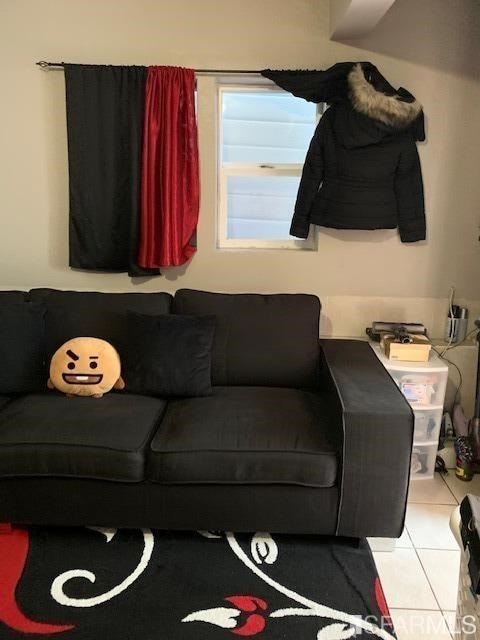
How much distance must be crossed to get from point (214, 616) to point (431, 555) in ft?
2.96

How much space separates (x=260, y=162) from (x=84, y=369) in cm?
151

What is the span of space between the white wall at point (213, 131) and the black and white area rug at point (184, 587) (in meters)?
1.40

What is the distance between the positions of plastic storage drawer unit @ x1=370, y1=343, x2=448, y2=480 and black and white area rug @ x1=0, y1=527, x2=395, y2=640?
0.76 m

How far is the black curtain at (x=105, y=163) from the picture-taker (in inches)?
114

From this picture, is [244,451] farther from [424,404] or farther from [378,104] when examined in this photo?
[378,104]

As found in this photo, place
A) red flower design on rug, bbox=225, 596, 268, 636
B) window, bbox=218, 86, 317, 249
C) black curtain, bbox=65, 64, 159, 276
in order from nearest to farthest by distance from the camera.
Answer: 1. red flower design on rug, bbox=225, 596, 268, 636
2. black curtain, bbox=65, 64, 159, 276
3. window, bbox=218, 86, 317, 249

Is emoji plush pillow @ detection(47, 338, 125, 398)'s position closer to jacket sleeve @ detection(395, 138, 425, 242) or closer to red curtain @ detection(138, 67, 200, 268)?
red curtain @ detection(138, 67, 200, 268)

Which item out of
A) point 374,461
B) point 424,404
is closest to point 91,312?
point 374,461

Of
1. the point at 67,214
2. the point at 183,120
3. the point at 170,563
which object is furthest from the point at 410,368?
the point at 67,214

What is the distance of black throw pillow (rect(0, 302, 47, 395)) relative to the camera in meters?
2.51

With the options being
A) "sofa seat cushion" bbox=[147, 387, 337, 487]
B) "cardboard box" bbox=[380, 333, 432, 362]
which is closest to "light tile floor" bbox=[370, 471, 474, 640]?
"sofa seat cushion" bbox=[147, 387, 337, 487]

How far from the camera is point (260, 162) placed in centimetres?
316

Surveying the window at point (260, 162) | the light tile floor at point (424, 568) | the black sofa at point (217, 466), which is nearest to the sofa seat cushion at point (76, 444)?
the black sofa at point (217, 466)

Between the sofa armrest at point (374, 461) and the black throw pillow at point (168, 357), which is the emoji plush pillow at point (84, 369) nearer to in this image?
the black throw pillow at point (168, 357)
